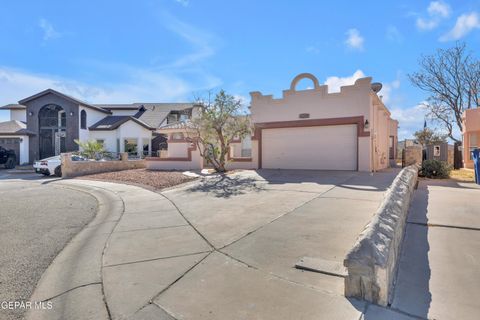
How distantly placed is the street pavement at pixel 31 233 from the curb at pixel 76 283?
14 centimetres

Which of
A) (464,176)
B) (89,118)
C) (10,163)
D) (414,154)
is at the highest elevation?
(89,118)

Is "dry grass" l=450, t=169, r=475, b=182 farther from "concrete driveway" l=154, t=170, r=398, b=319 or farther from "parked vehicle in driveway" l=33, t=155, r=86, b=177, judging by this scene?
"parked vehicle in driveway" l=33, t=155, r=86, b=177

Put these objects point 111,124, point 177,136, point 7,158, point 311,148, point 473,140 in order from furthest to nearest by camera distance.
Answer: point 111,124, point 7,158, point 177,136, point 473,140, point 311,148

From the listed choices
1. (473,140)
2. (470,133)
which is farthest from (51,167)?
(473,140)

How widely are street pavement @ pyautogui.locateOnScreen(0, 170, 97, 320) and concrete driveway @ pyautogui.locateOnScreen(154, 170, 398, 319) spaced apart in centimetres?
201

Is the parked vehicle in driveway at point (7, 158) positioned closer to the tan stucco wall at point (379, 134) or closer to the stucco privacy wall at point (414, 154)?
the tan stucco wall at point (379, 134)

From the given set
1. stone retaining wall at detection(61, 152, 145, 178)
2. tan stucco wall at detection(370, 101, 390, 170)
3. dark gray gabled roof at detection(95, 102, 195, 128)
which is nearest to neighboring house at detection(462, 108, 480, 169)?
tan stucco wall at detection(370, 101, 390, 170)

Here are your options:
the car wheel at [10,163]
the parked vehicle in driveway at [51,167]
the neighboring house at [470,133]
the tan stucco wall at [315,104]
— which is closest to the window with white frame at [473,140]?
the neighboring house at [470,133]

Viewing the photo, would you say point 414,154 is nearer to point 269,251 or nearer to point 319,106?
point 319,106

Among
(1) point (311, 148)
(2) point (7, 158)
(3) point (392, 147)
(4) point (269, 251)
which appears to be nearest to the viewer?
(4) point (269, 251)

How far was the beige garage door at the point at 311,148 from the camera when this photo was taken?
1527cm

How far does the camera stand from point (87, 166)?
19188 millimetres

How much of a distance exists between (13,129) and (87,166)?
51.7ft

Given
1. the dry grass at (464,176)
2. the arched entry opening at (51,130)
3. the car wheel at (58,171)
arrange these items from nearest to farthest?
the dry grass at (464,176)
the car wheel at (58,171)
the arched entry opening at (51,130)
